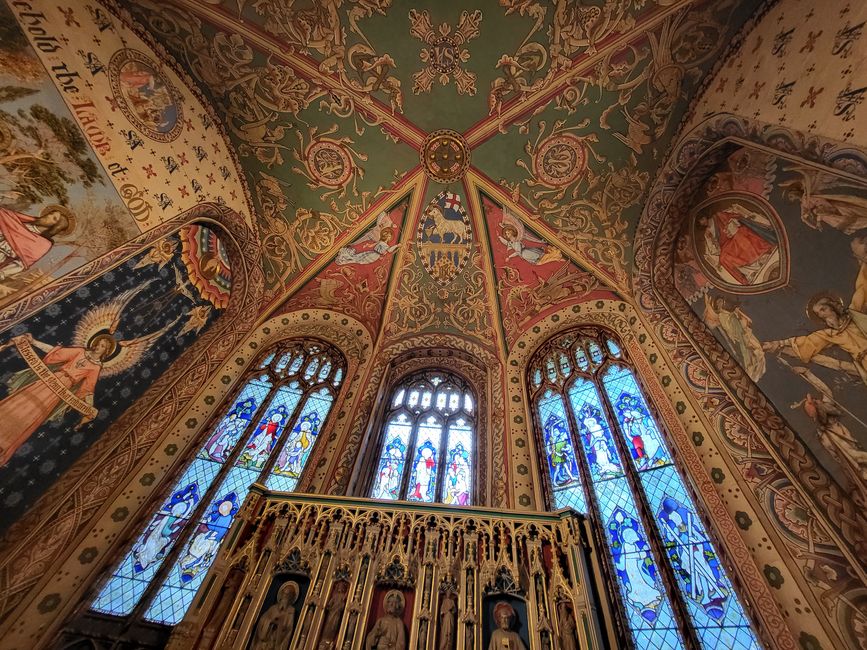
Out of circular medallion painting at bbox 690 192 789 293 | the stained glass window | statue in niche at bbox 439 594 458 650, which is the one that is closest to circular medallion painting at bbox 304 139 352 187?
the stained glass window

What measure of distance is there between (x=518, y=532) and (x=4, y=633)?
5029 mm

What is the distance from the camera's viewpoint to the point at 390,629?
3.43m

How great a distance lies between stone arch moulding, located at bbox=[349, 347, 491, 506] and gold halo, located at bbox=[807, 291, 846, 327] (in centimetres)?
468

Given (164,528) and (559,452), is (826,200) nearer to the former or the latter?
(559,452)

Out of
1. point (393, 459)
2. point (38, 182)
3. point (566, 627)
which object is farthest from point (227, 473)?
point (566, 627)

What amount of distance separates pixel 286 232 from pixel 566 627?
7.77m

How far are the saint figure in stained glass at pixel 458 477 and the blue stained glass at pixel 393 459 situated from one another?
32.9 inches

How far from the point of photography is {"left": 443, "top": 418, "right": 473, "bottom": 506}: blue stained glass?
6.36m

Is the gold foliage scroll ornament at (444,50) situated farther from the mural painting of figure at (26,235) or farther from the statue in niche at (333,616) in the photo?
the statue in niche at (333,616)

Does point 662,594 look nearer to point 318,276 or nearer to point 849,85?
point 849,85

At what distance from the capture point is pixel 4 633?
11.9ft

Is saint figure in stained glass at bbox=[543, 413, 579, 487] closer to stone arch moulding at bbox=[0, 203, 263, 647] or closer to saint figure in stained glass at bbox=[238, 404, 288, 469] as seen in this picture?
saint figure in stained glass at bbox=[238, 404, 288, 469]

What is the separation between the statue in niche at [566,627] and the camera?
324 cm

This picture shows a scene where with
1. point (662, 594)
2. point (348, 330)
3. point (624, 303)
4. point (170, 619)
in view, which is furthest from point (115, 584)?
point (624, 303)
